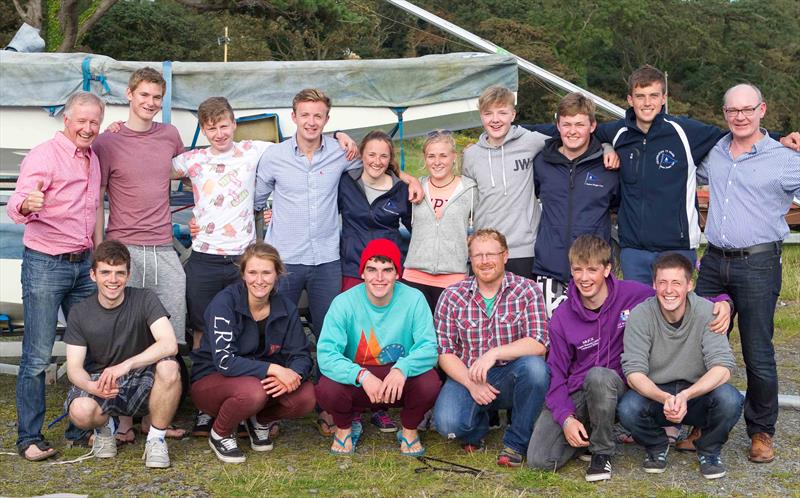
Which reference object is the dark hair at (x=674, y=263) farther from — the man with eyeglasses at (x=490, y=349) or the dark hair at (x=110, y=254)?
the dark hair at (x=110, y=254)

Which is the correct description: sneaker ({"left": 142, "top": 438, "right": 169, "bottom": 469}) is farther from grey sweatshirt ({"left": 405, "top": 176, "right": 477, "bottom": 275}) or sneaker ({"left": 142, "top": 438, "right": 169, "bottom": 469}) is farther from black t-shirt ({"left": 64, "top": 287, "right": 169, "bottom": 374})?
grey sweatshirt ({"left": 405, "top": 176, "right": 477, "bottom": 275})

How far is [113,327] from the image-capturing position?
5.00 m

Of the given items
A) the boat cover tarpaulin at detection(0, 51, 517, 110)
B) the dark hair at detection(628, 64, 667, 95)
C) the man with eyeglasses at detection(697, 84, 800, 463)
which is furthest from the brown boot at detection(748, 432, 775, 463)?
the boat cover tarpaulin at detection(0, 51, 517, 110)

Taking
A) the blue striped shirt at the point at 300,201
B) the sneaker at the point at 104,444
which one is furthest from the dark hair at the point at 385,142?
the sneaker at the point at 104,444

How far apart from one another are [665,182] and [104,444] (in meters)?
3.41

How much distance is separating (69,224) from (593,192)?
9.57 feet

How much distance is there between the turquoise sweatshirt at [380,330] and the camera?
16.8 feet

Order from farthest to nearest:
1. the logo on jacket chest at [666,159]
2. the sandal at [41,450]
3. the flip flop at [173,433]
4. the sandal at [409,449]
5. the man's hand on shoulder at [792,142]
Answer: the flip flop at [173,433] → the logo on jacket chest at [666,159] → the sandal at [409,449] → the sandal at [41,450] → the man's hand on shoulder at [792,142]

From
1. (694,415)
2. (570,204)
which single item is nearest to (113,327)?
(570,204)

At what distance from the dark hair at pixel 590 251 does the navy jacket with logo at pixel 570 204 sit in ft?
1.59

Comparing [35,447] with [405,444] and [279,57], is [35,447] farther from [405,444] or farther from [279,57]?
[279,57]

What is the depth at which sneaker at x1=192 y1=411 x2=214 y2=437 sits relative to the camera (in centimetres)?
548

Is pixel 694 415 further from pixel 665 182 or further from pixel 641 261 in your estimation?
pixel 665 182

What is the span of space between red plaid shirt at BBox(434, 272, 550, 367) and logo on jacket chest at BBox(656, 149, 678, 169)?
986 mm
